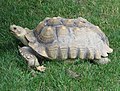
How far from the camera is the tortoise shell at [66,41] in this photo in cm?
466

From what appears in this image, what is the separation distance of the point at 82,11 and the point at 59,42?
1658mm

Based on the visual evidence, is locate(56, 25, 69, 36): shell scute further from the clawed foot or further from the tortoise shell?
the clawed foot

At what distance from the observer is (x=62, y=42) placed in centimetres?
468

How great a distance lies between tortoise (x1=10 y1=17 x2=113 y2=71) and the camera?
4652mm

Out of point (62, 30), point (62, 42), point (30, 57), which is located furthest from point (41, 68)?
point (62, 30)

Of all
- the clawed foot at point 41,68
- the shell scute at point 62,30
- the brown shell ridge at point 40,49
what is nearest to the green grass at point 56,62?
the clawed foot at point 41,68

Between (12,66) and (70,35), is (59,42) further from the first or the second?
(12,66)

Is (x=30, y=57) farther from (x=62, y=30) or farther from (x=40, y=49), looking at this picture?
(x=62, y=30)

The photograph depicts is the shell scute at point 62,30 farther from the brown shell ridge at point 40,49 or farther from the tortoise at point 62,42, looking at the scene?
the brown shell ridge at point 40,49

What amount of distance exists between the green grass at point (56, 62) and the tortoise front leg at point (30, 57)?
8 centimetres

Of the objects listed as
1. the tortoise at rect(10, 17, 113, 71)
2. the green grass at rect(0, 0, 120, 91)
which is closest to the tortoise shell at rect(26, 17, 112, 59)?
the tortoise at rect(10, 17, 113, 71)

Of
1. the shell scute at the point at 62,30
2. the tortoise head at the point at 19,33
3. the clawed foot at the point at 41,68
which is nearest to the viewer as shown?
the clawed foot at the point at 41,68

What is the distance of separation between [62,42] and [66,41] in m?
0.05

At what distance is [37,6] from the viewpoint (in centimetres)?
629
